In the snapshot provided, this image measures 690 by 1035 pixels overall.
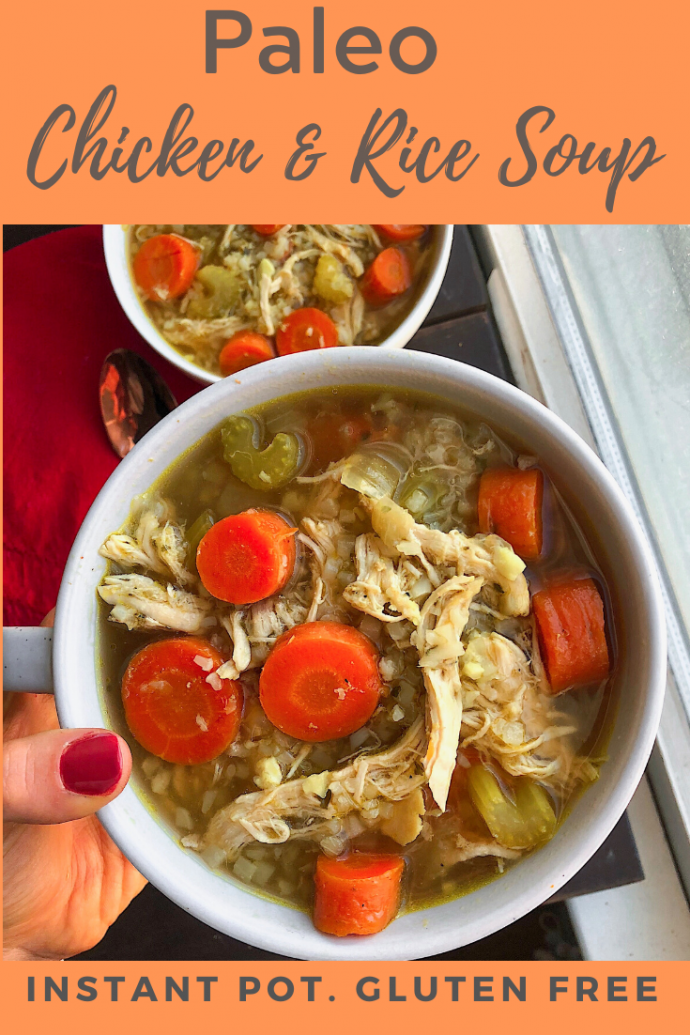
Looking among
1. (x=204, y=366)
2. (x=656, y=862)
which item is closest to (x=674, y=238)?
(x=204, y=366)

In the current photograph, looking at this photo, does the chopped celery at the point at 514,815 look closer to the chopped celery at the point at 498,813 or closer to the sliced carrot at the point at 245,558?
the chopped celery at the point at 498,813

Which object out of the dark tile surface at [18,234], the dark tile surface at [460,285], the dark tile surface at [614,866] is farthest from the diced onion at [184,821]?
the dark tile surface at [18,234]

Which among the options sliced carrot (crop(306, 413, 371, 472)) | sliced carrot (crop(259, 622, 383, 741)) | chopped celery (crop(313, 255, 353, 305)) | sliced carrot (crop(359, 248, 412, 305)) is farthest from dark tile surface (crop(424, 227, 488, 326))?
sliced carrot (crop(259, 622, 383, 741))

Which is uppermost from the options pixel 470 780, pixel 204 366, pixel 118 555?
pixel 204 366

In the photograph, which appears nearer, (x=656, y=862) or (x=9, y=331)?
(x=656, y=862)

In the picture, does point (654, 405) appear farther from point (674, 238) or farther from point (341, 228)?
point (341, 228)

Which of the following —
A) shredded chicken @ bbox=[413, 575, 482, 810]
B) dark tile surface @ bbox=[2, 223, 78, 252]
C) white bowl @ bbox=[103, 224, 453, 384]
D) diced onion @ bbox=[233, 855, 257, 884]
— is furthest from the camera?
dark tile surface @ bbox=[2, 223, 78, 252]

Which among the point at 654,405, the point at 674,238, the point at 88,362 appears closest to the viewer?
the point at 674,238

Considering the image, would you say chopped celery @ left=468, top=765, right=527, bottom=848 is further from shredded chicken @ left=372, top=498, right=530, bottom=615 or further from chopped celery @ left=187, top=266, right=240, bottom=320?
chopped celery @ left=187, top=266, right=240, bottom=320
